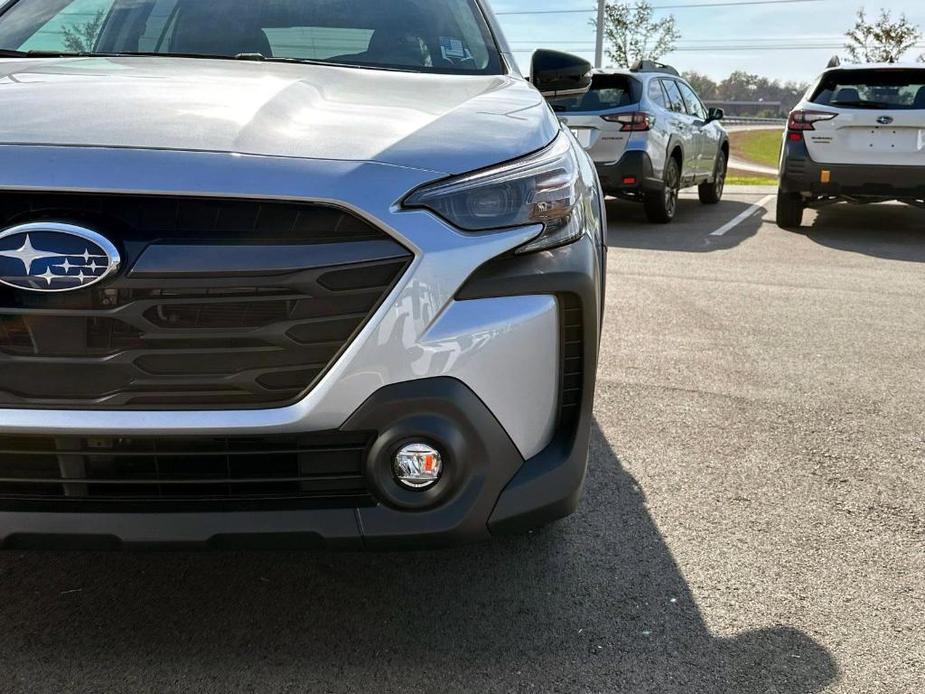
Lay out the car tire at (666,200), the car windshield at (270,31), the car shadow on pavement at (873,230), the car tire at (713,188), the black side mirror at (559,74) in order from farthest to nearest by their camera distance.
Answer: the car tire at (713,188), the car tire at (666,200), the car shadow on pavement at (873,230), the black side mirror at (559,74), the car windshield at (270,31)

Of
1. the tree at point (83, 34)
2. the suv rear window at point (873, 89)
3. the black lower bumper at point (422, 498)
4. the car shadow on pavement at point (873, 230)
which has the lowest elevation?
the car shadow on pavement at point (873, 230)

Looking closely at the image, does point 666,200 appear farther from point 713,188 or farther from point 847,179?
point 713,188

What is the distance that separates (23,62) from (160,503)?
4.79 ft

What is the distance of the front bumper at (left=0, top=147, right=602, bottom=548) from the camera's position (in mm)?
1717

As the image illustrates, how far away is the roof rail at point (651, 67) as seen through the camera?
408 inches

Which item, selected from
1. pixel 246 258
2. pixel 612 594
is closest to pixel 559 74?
pixel 612 594

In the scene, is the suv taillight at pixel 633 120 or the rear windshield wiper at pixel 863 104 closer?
the rear windshield wiper at pixel 863 104

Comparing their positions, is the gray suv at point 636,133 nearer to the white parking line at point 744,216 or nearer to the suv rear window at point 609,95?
the suv rear window at point 609,95

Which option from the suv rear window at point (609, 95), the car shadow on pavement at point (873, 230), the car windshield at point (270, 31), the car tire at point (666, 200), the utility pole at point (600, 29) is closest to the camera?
the car windshield at point (270, 31)

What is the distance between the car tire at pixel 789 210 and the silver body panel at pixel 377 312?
812 cm

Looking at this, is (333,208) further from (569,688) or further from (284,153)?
(569,688)

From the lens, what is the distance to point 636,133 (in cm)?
922

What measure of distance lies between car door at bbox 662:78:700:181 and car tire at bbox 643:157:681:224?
1.09 ft

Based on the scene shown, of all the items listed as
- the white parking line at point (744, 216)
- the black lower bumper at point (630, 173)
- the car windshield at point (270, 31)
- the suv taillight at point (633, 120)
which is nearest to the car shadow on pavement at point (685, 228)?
the white parking line at point (744, 216)
